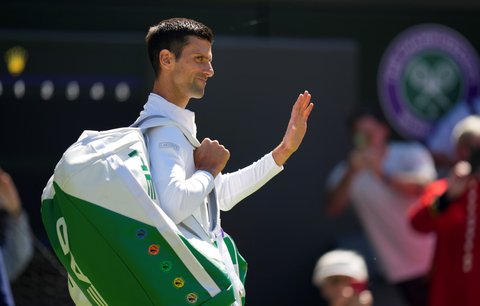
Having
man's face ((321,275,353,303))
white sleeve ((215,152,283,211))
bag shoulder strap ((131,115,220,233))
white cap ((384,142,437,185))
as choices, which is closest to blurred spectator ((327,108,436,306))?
white cap ((384,142,437,185))

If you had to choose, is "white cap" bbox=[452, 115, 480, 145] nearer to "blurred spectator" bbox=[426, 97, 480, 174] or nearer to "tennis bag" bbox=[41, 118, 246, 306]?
"blurred spectator" bbox=[426, 97, 480, 174]

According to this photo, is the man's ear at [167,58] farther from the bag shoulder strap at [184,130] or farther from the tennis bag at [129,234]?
the tennis bag at [129,234]

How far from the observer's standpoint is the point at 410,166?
7.43 metres

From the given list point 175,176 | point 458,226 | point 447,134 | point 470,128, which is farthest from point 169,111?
point 447,134

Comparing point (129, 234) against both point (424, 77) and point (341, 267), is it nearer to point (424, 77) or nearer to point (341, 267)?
point (341, 267)

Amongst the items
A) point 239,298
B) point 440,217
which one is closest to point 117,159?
point 239,298

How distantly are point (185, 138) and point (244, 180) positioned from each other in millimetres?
313

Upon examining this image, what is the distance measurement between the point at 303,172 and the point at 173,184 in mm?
3290

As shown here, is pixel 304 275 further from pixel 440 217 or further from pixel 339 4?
pixel 339 4

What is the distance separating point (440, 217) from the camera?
6758mm

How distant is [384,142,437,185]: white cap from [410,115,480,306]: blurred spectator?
1.79ft

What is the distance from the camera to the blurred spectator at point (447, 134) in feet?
25.6

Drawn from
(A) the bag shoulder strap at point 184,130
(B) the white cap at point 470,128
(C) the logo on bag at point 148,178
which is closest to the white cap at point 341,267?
(B) the white cap at point 470,128

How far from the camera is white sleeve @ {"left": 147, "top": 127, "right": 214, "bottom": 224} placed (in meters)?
4.05
